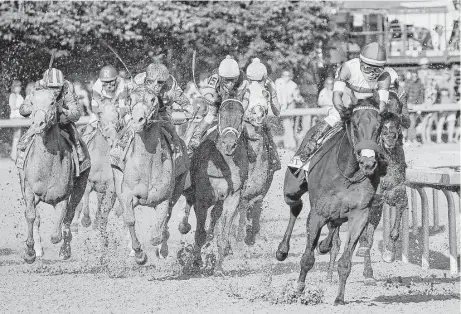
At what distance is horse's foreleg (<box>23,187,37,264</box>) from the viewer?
41.2ft

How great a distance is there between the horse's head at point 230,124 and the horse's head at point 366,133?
1.88 metres

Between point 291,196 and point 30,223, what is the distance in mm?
2746

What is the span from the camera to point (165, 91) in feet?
42.1

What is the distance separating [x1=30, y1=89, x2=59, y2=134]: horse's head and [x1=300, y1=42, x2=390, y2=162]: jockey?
2581 mm

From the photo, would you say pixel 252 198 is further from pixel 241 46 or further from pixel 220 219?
pixel 241 46

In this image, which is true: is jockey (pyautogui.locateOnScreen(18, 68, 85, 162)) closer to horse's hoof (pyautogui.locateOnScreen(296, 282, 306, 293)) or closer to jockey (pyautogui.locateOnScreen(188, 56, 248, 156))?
jockey (pyautogui.locateOnScreen(188, 56, 248, 156))

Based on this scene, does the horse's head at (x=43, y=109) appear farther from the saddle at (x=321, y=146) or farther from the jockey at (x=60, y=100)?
the saddle at (x=321, y=146)

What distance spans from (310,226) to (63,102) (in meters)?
3.30

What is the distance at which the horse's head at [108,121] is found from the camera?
1463cm

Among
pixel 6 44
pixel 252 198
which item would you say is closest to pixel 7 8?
pixel 6 44

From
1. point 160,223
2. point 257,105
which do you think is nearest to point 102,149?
point 257,105

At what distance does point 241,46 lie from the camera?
27203 millimetres

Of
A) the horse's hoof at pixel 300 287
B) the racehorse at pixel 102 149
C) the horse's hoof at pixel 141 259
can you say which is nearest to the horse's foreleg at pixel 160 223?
the horse's hoof at pixel 141 259

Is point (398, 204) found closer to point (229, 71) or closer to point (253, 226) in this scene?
point (229, 71)
